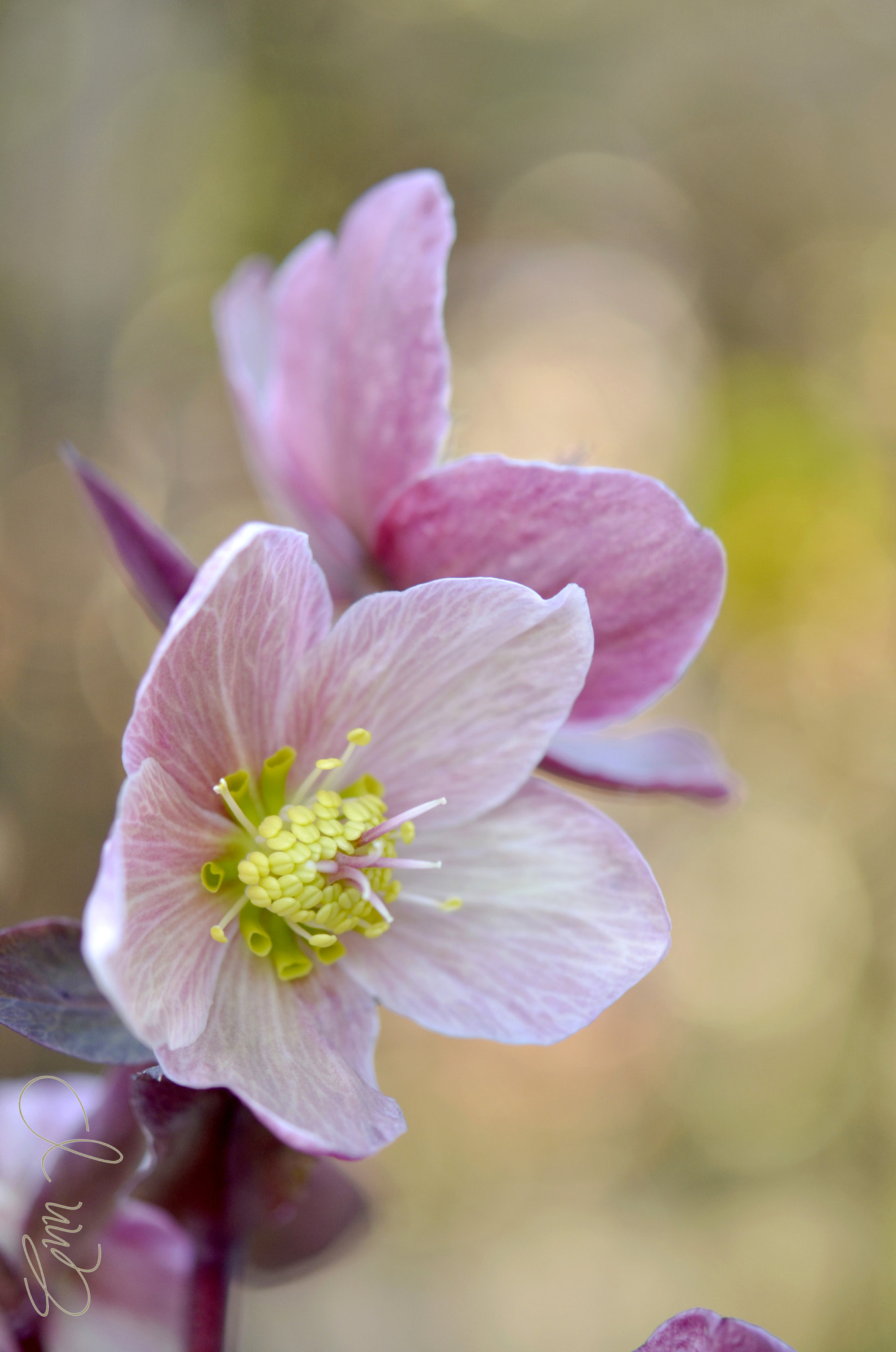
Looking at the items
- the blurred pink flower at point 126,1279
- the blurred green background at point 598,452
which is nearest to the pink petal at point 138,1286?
the blurred pink flower at point 126,1279

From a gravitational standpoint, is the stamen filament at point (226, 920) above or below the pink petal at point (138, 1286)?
above

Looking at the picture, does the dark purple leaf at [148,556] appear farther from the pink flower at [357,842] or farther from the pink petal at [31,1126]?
the pink petal at [31,1126]

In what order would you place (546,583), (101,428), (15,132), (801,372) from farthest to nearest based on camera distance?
(801,372), (101,428), (15,132), (546,583)

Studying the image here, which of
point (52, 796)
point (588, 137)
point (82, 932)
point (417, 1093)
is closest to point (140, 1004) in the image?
point (82, 932)

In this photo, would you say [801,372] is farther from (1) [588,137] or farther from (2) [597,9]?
(2) [597,9]

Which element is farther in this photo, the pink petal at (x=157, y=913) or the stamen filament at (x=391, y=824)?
the stamen filament at (x=391, y=824)

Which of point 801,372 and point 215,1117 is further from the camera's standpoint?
point 801,372

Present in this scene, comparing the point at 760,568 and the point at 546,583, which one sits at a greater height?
the point at 546,583

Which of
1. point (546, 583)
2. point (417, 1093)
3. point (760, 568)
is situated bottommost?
point (417, 1093)
